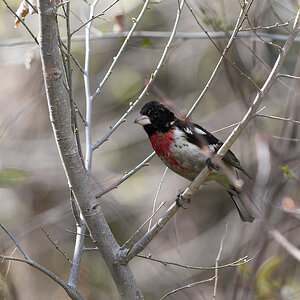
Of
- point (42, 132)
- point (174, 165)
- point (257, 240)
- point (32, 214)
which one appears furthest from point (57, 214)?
point (257, 240)

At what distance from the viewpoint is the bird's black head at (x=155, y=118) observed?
14.3 feet

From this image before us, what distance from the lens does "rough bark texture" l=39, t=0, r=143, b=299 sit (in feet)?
9.18

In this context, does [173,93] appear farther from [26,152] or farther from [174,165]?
[174,165]

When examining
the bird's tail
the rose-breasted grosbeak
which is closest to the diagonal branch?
the rose-breasted grosbeak

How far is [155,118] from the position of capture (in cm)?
442

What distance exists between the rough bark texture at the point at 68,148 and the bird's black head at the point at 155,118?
1.24m

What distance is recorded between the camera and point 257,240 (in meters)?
2.81

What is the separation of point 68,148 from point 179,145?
52.2 inches

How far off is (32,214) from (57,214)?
1.02 meters

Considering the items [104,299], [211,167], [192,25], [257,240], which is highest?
[192,25]

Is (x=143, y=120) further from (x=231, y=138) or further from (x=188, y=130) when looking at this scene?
(x=231, y=138)

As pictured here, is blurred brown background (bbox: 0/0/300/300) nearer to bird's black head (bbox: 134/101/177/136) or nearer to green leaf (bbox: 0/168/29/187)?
green leaf (bbox: 0/168/29/187)

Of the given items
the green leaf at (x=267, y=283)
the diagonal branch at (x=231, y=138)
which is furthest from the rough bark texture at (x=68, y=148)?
the green leaf at (x=267, y=283)

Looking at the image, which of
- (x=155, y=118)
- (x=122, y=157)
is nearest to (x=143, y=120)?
(x=155, y=118)
